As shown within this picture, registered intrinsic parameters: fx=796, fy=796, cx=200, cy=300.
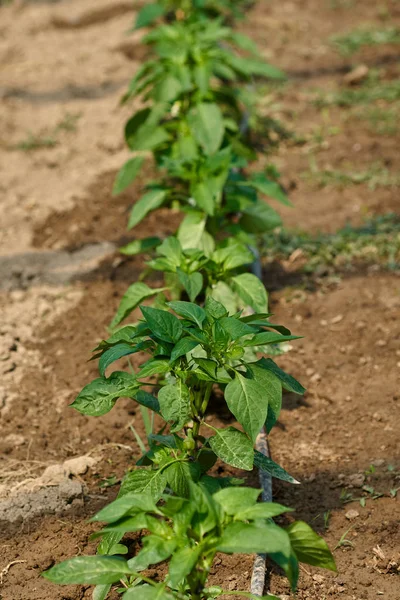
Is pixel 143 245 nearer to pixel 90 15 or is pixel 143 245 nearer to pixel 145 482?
pixel 145 482

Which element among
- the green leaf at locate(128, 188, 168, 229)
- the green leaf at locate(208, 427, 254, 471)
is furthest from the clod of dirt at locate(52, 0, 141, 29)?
the green leaf at locate(208, 427, 254, 471)

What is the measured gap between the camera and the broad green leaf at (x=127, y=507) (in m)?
1.88

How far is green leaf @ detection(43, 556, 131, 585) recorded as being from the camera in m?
1.86

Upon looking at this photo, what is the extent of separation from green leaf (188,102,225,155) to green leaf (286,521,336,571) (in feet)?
7.41

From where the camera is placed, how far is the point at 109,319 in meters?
3.62

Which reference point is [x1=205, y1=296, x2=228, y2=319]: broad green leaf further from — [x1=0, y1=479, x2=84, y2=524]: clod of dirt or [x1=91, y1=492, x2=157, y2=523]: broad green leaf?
[x1=0, y1=479, x2=84, y2=524]: clod of dirt

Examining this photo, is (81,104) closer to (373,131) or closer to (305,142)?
(305,142)

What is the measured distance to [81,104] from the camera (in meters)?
5.75

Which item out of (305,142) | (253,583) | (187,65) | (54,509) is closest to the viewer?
(253,583)

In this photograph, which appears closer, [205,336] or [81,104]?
[205,336]

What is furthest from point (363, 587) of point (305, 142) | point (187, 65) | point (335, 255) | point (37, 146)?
point (37, 146)

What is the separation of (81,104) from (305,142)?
1688 mm

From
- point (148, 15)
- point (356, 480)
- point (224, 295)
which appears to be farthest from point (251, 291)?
point (148, 15)

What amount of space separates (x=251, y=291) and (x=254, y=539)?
1.27m
